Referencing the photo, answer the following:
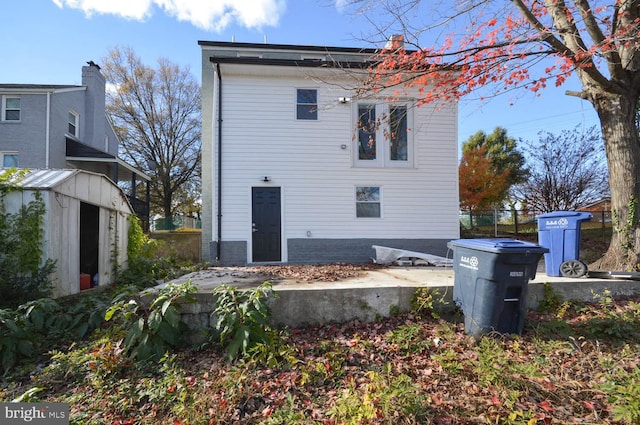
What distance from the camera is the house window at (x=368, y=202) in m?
9.15

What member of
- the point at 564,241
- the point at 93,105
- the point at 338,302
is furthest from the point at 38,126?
the point at 564,241

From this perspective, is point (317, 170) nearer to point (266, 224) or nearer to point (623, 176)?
point (266, 224)

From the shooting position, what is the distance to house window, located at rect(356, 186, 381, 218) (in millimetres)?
9148

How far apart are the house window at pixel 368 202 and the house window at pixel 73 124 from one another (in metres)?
14.5

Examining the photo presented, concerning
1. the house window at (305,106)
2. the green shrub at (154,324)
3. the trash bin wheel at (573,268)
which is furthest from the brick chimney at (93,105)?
the trash bin wheel at (573,268)

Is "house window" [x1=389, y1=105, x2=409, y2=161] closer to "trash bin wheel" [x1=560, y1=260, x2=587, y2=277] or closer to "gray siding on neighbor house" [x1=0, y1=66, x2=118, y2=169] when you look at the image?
"trash bin wheel" [x1=560, y1=260, x2=587, y2=277]

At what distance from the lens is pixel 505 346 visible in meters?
3.24

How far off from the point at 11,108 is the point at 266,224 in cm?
1343

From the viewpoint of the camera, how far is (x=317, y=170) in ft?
29.6

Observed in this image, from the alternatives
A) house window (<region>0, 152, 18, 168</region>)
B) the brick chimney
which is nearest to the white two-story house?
house window (<region>0, 152, 18, 168</region>)

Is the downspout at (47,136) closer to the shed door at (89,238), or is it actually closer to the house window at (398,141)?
the shed door at (89,238)

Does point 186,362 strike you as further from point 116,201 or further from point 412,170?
point 412,170

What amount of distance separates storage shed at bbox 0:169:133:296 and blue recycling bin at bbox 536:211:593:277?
734 cm

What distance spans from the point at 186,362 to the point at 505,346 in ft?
10.3
